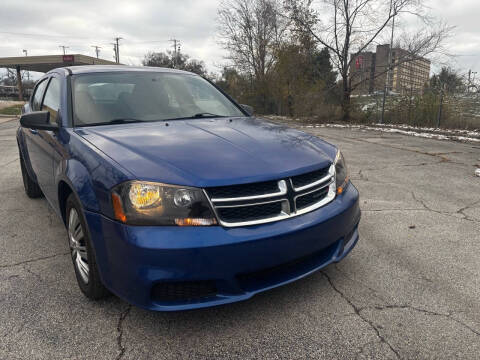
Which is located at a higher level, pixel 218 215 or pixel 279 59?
pixel 279 59

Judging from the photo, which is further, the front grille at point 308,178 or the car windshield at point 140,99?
the car windshield at point 140,99

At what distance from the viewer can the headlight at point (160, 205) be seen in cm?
182

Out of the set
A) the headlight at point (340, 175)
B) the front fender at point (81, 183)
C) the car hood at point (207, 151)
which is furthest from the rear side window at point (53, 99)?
the headlight at point (340, 175)

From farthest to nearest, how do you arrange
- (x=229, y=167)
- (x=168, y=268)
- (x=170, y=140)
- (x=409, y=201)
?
(x=409, y=201)
(x=170, y=140)
(x=229, y=167)
(x=168, y=268)

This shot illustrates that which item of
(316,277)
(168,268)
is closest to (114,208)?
(168,268)

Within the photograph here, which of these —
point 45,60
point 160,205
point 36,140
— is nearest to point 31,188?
point 36,140

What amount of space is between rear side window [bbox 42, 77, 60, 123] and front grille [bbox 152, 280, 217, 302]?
1907 mm

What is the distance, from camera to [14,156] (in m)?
7.64

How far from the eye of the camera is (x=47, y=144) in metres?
3.03

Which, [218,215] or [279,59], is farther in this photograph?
[279,59]

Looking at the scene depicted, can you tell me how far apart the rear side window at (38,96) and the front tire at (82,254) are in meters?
1.99

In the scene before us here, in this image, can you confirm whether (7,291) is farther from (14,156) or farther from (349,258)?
(14,156)

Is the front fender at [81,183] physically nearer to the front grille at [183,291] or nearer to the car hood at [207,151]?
the car hood at [207,151]

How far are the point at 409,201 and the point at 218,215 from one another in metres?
3.30
